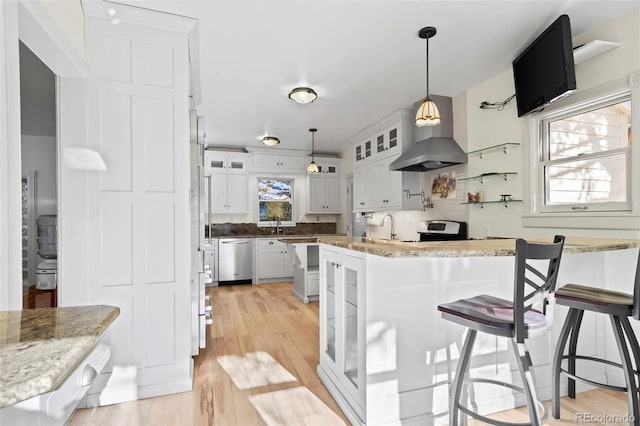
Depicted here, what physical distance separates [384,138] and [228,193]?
3112mm

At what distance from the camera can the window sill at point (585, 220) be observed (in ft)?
7.14

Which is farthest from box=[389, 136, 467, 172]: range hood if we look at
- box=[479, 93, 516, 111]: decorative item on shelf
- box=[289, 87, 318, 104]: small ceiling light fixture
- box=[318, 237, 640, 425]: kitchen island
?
box=[318, 237, 640, 425]: kitchen island

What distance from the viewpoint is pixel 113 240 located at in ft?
7.07

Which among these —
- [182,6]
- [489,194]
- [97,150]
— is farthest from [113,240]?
[489,194]

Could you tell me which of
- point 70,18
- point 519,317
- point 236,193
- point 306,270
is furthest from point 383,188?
point 70,18

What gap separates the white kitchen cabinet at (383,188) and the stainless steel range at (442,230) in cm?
43

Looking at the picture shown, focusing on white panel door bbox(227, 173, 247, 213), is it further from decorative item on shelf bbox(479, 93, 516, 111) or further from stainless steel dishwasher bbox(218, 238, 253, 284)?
decorative item on shelf bbox(479, 93, 516, 111)

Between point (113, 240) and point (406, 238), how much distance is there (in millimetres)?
3741

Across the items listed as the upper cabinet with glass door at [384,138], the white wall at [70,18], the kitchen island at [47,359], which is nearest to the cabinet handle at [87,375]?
the kitchen island at [47,359]

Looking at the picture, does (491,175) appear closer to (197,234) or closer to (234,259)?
(197,234)

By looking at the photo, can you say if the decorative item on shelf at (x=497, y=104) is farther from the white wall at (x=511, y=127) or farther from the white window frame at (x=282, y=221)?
the white window frame at (x=282, y=221)

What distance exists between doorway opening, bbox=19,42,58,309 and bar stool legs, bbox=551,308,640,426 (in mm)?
3588

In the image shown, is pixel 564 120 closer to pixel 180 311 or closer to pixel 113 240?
pixel 180 311

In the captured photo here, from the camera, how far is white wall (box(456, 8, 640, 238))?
2225 mm
